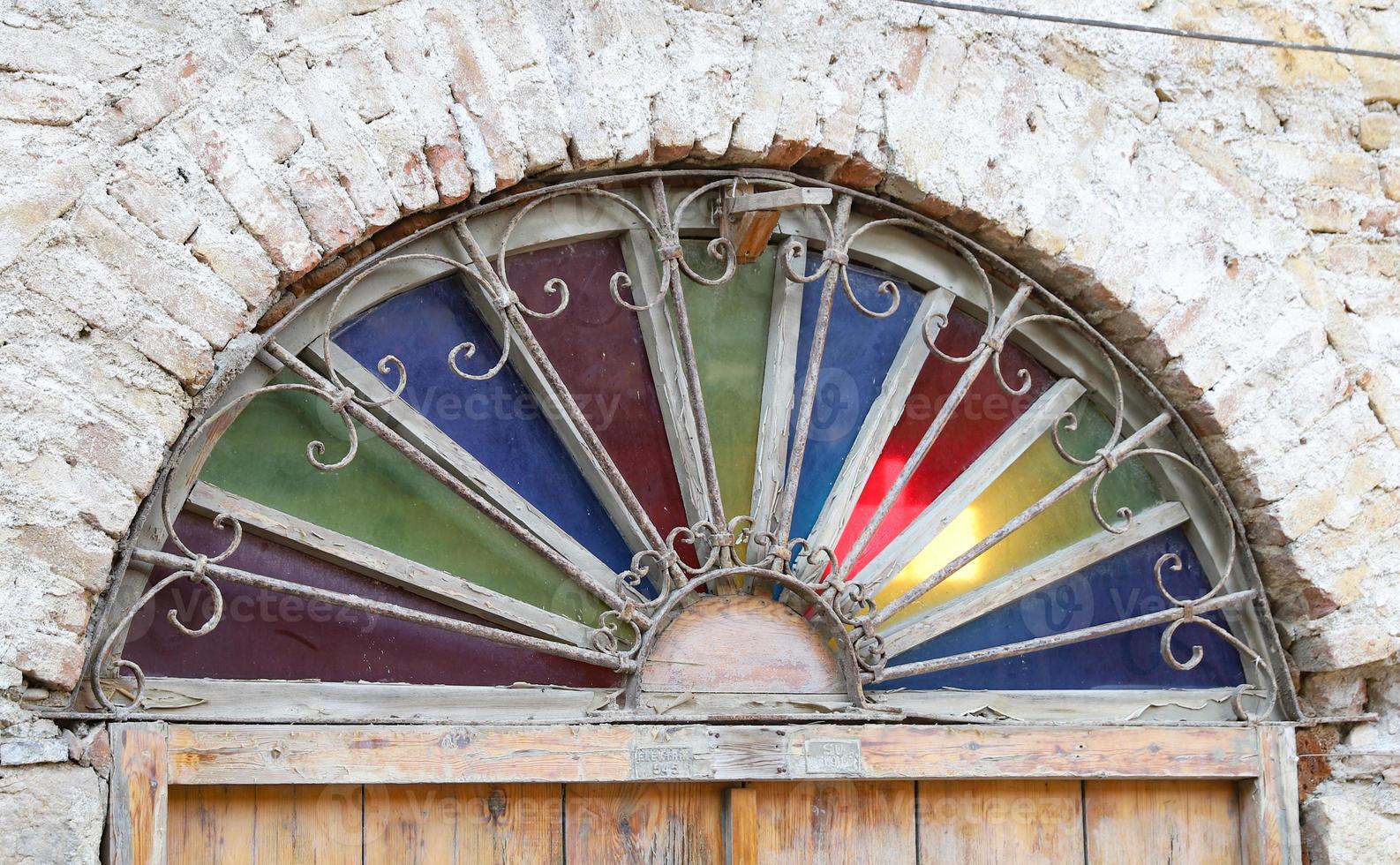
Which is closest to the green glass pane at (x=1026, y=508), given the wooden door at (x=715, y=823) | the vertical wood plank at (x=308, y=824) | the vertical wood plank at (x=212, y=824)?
the wooden door at (x=715, y=823)

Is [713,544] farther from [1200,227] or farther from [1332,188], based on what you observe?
[1332,188]

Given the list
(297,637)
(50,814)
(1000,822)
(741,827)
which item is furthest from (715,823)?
(50,814)

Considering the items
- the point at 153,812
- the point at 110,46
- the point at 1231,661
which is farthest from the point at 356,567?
the point at 1231,661

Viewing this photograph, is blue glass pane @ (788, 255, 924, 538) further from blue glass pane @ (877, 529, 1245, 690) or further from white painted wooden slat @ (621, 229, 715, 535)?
blue glass pane @ (877, 529, 1245, 690)

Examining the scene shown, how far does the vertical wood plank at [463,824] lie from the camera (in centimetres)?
260

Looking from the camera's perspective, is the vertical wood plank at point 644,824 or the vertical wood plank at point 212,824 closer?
the vertical wood plank at point 212,824

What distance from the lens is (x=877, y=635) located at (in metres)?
2.96

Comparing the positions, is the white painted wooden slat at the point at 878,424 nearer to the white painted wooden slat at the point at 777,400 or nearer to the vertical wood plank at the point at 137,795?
the white painted wooden slat at the point at 777,400

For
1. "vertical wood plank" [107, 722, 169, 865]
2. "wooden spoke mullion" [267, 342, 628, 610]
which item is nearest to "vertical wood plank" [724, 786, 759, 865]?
"wooden spoke mullion" [267, 342, 628, 610]

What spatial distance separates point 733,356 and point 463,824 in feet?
3.72

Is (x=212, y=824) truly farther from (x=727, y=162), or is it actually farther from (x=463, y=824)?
(x=727, y=162)

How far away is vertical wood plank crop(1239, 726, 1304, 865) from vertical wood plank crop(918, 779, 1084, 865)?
402 mm

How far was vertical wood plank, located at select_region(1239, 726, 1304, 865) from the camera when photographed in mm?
3086

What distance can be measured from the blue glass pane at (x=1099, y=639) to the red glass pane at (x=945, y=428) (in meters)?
0.29
